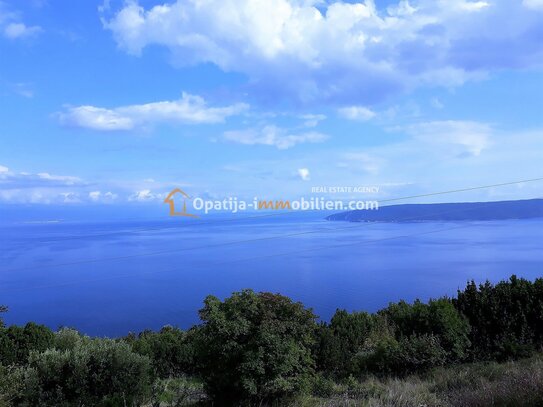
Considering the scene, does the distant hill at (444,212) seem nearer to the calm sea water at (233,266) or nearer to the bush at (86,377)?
the calm sea water at (233,266)

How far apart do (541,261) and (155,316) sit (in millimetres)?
29097

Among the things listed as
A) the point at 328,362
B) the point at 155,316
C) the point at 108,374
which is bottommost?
the point at 155,316

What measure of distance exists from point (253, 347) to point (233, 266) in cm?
2747

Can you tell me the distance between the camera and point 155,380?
5.77 m

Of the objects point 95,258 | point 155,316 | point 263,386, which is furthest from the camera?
point 95,258

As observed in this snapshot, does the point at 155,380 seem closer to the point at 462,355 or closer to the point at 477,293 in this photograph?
→ the point at 462,355

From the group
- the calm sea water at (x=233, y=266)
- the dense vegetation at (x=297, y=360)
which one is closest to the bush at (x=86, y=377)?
the dense vegetation at (x=297, y=360)

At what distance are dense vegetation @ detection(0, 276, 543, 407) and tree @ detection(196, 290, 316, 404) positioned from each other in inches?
0.4

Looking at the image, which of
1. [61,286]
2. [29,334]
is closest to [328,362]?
[29,334]

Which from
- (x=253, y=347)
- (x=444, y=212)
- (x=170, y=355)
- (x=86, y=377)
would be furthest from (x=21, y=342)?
(x=444, y=212)

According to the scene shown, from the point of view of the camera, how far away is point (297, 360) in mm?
4477

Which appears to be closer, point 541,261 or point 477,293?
point 477,293

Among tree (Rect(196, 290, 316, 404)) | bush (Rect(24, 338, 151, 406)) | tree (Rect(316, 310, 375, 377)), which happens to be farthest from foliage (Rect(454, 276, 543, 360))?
bush (Rect(24, 338, 151, 406))

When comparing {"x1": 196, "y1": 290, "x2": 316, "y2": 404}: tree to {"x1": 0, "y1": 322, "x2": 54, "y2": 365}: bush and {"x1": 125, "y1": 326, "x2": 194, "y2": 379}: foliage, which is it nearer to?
{"x1": 125, "y1": 326, "x2": 194, "y2": 379}: foliage
